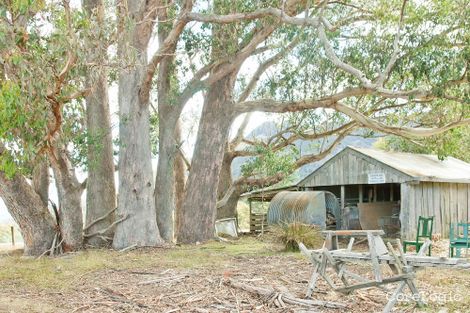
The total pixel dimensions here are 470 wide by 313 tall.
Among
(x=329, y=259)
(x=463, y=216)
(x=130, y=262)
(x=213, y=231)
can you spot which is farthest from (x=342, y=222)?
(x=329, y=259)

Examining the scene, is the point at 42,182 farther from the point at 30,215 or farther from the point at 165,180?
the point at 165,180

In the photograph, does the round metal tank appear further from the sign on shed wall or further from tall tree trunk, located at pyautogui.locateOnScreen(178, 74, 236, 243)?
tall tree trunk, located at pyautogui.locateOnScreen(178, 74, 236, 243)

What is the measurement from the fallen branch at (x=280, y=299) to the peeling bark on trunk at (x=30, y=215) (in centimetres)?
797

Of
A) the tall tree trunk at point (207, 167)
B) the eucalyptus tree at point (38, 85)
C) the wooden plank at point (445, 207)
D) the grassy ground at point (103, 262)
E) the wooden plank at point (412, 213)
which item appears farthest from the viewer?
the wooden plank at point (445, 207)

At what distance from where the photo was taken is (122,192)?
16.1m

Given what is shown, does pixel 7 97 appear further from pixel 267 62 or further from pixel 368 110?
pixel 368 110

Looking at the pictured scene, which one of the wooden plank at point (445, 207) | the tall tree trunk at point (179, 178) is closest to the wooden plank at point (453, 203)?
the wooden plank at point (445, 207)

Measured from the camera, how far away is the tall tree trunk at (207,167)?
17.7 m

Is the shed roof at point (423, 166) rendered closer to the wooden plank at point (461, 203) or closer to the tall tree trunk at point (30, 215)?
the wooden plank at point (461, 203)

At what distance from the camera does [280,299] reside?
8477 millimetres

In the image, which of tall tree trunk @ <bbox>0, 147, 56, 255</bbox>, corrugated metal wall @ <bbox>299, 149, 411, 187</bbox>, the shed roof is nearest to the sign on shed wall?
corrugated metal wall @ <bbox>299, 149, 411, 187</bbox>

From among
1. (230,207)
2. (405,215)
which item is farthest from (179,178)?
(405,215)
